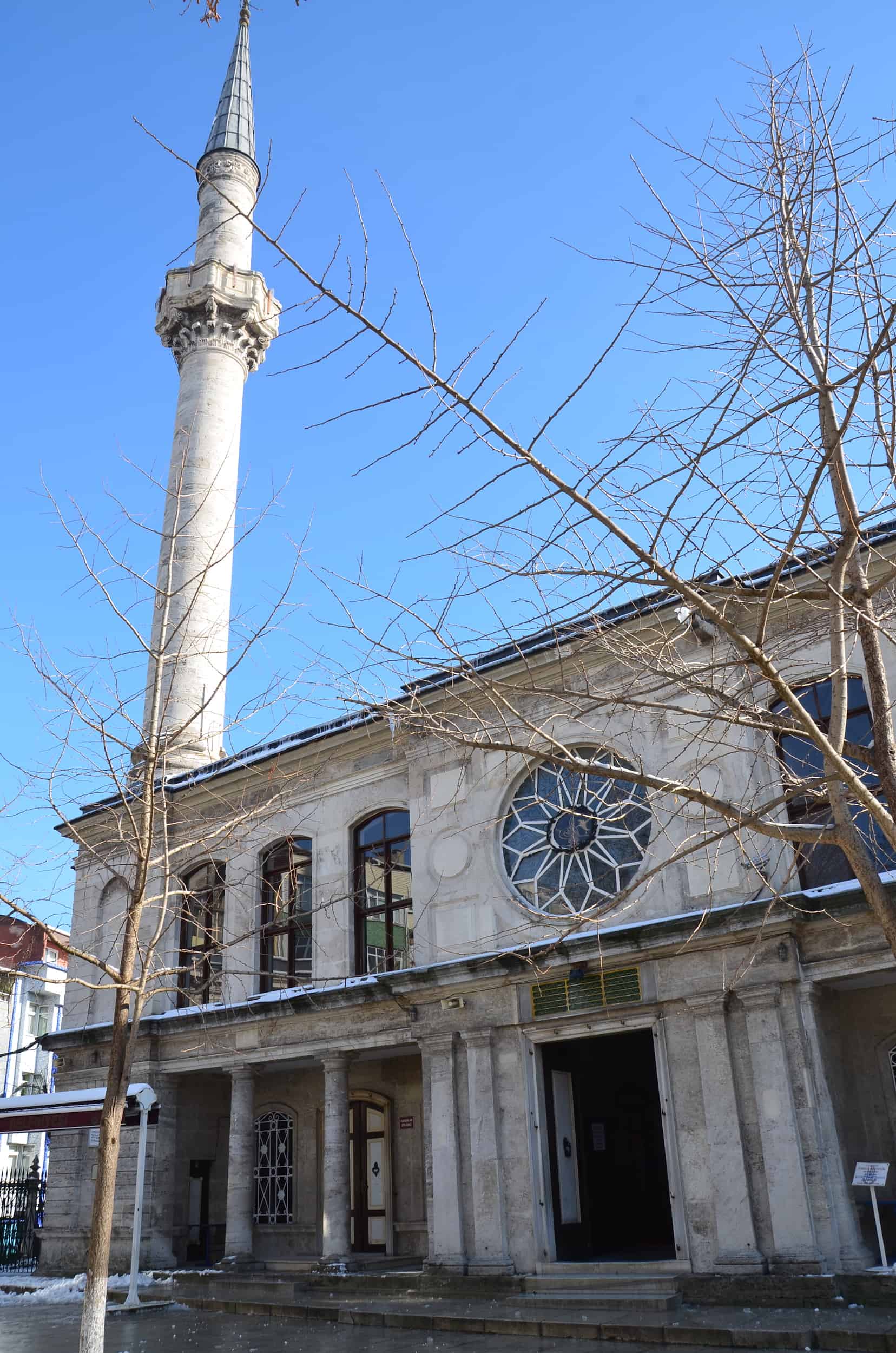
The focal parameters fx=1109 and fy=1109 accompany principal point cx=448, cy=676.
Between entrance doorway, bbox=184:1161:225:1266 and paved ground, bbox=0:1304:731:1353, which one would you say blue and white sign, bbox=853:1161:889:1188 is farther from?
entrance doorway, bbox=184:1161:225:1266

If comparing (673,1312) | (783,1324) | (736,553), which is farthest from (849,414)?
(673,1312)

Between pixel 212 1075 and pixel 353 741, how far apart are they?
7.25 metres

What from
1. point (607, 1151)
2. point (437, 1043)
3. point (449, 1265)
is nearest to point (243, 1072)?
point (437, 1043)

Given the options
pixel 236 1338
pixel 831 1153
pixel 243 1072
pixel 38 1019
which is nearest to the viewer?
pixel 831 1153

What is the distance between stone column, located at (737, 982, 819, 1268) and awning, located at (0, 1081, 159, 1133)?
9.24m

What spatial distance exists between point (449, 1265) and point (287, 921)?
21.6ft

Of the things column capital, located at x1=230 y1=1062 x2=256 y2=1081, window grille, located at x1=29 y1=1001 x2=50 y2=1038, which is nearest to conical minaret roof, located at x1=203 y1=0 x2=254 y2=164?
column capital, located at x1=230 y1=1062 x2=256 y2=1081

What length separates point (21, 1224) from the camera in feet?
80.1

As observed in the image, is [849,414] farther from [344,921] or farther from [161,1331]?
[344,921]

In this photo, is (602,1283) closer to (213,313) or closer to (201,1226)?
(201,1226)

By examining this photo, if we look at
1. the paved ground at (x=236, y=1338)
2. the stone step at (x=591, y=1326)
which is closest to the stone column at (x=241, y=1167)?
the paved ground at (x=236, y=1338)

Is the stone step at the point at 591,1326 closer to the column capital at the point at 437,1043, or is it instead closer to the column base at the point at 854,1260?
the column base at the point at 854,1260

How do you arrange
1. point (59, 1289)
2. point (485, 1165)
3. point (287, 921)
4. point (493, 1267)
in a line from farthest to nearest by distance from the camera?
point (287, 921) < point (59, 1289) < point (485, 1165) < point (493, 1267)

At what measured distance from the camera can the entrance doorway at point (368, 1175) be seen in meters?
19.5
